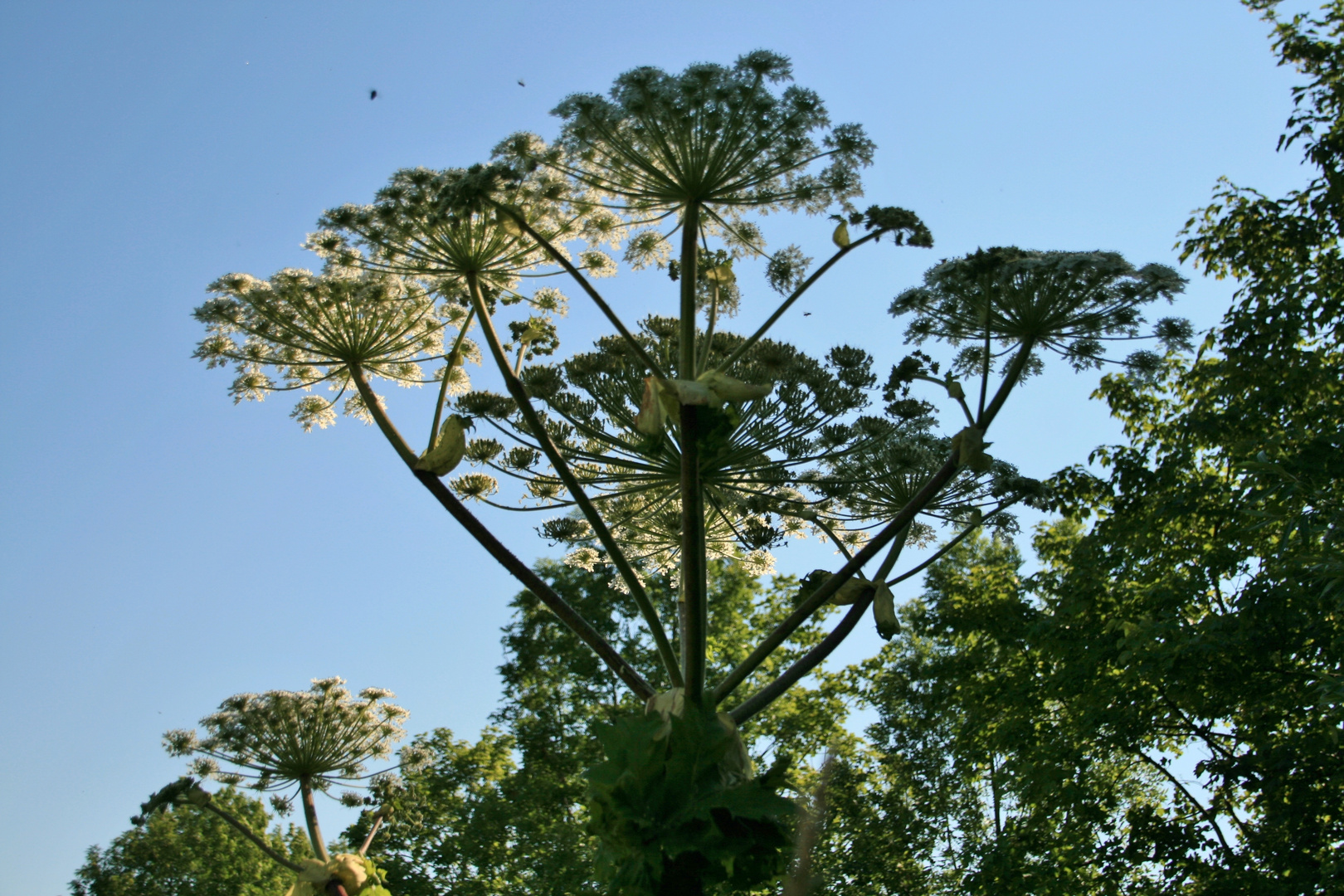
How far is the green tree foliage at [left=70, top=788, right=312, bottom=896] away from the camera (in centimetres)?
4175

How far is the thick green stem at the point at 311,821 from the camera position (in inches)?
407

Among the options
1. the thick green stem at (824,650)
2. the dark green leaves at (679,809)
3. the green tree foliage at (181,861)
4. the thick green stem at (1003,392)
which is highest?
the green tree foliage at (181,861)

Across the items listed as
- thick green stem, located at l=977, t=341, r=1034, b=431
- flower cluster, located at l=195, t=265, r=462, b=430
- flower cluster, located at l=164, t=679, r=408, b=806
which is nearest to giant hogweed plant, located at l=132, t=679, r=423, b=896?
flower cluster, located at l=164, t=679, r=408, b=806

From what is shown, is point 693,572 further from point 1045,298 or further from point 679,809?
point 1045,298

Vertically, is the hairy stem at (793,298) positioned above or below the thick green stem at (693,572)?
above

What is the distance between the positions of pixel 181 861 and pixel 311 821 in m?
38.8

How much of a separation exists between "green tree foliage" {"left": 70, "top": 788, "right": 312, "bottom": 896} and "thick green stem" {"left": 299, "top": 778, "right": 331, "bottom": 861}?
32.8 meters

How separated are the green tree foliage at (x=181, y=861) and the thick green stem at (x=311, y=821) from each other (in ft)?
107

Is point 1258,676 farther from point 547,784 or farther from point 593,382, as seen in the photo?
point 547,784

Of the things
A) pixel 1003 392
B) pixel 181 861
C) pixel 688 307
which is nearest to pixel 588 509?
pixel 688 307

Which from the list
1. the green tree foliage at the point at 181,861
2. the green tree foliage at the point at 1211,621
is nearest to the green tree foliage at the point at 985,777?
the green tree foliage at the point at 1211,621

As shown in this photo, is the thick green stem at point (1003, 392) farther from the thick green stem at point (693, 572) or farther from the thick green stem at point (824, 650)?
the thick green stem at point (693, 572)

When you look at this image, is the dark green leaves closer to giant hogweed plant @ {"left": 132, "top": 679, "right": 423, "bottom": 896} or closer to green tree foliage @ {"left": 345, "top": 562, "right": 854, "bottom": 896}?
giant hogweed plant @ {"left": 132, "top": 679, "right": 423, "bottom": 896}

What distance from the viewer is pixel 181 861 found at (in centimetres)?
4322
